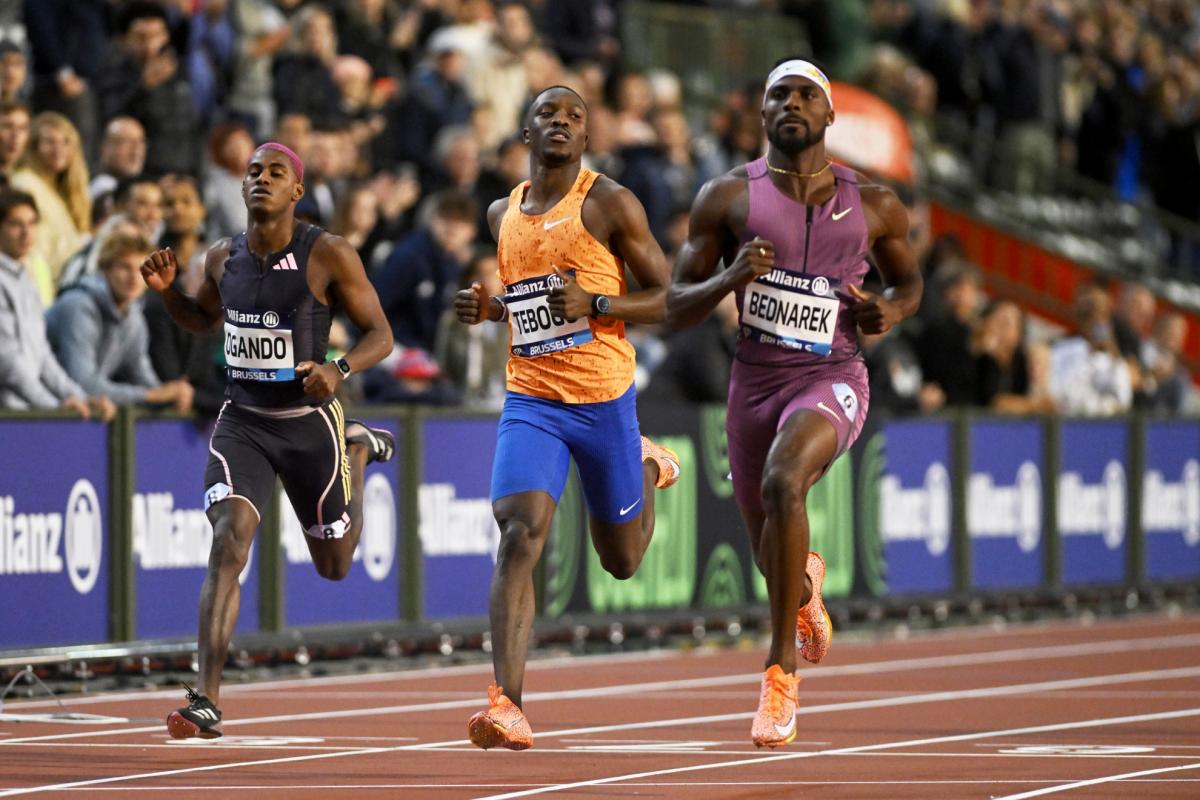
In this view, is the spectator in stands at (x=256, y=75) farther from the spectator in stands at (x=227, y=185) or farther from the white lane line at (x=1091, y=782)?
the white lane line at (x=1091, y=782)

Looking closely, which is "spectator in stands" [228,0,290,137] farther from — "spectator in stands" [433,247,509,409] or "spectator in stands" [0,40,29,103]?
"spectator in stands" [0,40,29,103]

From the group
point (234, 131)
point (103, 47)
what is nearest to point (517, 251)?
point (234, 131)

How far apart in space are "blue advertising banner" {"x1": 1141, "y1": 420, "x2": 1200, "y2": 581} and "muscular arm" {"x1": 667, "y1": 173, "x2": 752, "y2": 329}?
Answer: 12.7m

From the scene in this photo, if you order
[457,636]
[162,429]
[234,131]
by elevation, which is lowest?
[457,636]

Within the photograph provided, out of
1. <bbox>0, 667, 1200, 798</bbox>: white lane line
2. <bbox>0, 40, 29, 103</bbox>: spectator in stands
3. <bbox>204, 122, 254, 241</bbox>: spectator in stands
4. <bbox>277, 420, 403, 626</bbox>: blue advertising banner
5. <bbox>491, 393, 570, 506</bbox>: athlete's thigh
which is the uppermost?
<bbox>0, 40, 29, 103</bbox>: spectator in stands

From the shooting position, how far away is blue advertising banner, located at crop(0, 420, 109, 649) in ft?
45.5

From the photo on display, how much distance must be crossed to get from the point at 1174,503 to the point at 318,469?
1329cm

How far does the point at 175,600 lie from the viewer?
14.9 metres

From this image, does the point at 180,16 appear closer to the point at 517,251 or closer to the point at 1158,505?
the point at 517,251

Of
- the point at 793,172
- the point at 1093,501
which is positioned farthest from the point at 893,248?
the point at 1093,501

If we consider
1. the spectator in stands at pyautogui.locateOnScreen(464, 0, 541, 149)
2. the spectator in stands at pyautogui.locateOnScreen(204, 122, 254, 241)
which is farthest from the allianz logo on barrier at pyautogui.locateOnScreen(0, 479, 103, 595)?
the spectator in stands at pyautogui.locateOnScreen(464, 0, 541, 149)

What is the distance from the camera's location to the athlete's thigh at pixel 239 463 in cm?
1142

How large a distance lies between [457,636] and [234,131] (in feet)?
11.9

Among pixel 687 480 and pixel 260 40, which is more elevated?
pixel 260 40
